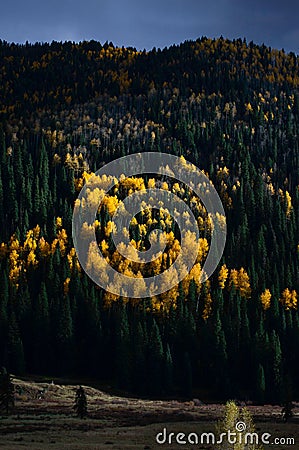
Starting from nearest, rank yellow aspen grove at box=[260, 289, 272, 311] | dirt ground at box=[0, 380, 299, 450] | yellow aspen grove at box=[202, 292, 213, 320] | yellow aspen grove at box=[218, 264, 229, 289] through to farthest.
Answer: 1. dirt ground at box=[0, 380, 299, 450]
2. yellow aspen grove at box=[202, 292, 213, 320]
3. yellow aspen grove at box=[260, 289, 272, 311]
4. yellow aspen grove at box=[218, 264, 229, 289]

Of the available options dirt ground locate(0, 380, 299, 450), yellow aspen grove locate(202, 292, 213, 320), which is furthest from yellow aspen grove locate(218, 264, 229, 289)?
dirt ground locate(0, 380, 299, 450)

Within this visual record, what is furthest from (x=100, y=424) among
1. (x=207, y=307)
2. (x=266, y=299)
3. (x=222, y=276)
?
(x=222, y=276)

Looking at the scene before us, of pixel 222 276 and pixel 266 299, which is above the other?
pixel 222 276

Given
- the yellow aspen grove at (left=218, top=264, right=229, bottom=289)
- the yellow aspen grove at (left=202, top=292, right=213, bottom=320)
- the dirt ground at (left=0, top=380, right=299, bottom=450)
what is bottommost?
the dirt ground at (left=0, top=380, right=299, bottom=450)

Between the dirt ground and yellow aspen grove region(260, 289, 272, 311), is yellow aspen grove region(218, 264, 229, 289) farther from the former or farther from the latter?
the dirt ground

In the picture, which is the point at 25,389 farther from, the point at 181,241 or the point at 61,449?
the point at 181,241

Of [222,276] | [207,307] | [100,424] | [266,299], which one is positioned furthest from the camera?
[222,276]

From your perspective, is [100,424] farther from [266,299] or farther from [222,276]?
[222,276]

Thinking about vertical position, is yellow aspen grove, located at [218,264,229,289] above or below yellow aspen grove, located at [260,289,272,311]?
above
